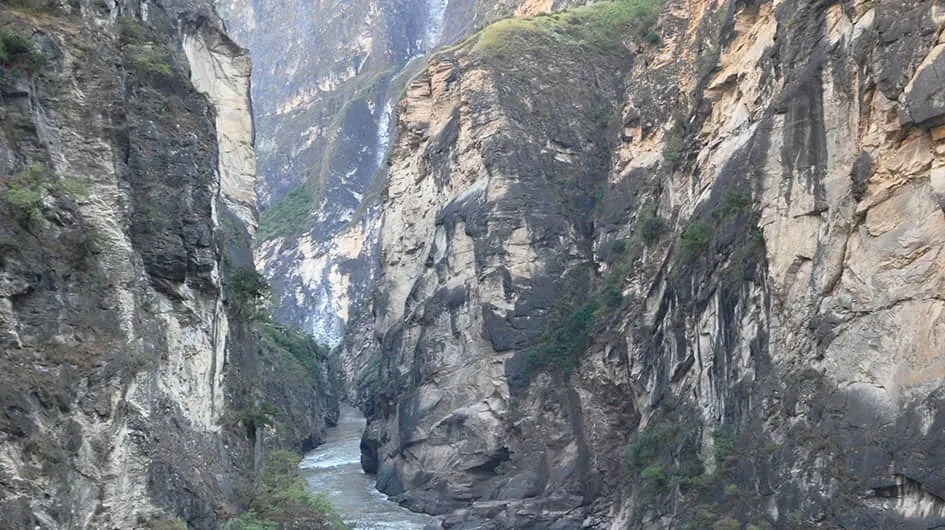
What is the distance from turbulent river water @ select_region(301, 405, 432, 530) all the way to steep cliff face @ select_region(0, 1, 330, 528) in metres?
13.6

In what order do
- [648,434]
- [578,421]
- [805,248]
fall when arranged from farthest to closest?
[578,421] → [648,434] → [805,248]

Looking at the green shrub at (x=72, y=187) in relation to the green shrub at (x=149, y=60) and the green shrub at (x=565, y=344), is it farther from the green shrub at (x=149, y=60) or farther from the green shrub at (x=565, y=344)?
the green shrub at (x=565, y=344)

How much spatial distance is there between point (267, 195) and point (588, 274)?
94.0 meters

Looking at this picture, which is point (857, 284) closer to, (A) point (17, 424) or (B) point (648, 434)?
(B) point (648, 434)

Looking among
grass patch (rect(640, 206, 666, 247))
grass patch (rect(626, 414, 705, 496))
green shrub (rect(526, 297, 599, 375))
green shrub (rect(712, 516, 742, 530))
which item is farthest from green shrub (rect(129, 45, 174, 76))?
green shrub (rect(526, 297, 599, 375))

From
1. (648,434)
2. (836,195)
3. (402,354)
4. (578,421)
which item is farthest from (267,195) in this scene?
(836,195)

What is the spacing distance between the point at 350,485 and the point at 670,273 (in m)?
22.8

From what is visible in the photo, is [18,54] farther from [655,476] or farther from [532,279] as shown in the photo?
[532,279]

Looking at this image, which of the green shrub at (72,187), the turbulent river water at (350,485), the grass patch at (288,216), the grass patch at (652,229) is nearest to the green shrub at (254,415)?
the turbulent river water at (350,485)

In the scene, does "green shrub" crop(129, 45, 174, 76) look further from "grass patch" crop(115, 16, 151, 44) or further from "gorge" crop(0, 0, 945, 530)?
"grass patch" crop(115, 16, 151, 44)

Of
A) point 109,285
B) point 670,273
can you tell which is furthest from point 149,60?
point 670,273

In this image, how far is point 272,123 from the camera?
15388 cm

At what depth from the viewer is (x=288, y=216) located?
125m

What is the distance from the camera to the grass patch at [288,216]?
121 metres
